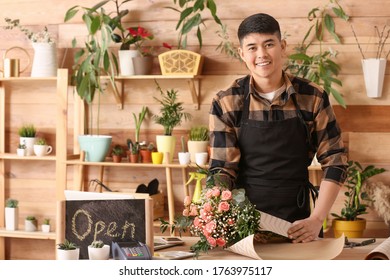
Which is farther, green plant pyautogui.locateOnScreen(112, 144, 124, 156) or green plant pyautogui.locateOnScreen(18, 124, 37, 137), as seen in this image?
green plant pyautogui.locateOnScreen(18, 124, 37, 137)

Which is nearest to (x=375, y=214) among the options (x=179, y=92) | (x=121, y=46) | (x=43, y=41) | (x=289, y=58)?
(x=289, y=58)

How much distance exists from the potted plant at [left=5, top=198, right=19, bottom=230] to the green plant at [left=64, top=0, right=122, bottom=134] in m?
0.84

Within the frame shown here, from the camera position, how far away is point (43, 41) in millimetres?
4695

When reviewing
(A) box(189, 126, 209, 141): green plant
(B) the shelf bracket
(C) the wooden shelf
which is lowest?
(C) the wooden shelf

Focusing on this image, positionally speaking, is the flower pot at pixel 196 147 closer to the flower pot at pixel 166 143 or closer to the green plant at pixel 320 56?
the flower pot at pixel 166 143

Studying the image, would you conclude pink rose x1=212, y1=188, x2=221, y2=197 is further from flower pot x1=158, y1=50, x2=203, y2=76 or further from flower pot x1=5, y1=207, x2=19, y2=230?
flower pot x1=5, y1=207, x2=19, y2=230

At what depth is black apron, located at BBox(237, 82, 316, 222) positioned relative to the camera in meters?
2.66

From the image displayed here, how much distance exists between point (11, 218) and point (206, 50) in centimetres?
169

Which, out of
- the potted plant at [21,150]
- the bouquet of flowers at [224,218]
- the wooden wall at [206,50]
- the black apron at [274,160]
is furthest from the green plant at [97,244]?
the potted plant at [21,150]

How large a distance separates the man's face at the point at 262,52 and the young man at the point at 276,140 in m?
0.05

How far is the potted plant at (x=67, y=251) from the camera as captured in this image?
2107 mm

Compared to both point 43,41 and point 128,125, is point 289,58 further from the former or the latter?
point 43,41

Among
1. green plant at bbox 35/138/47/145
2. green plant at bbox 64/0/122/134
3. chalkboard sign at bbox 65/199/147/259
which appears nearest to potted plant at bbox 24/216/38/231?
green plant at bbox 35/138/47/145

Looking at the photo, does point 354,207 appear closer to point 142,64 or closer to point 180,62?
point 180,62
